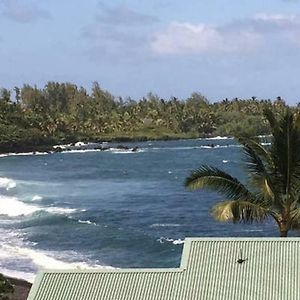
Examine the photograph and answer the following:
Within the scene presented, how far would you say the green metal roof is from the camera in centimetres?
1543

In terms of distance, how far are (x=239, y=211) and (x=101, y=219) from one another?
1581 inches

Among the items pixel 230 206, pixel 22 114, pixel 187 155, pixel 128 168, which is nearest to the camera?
pixel 230 206

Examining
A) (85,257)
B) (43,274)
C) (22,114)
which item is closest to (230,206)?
(43,274)

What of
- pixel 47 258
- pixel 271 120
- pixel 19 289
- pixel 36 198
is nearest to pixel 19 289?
pixel 19 289

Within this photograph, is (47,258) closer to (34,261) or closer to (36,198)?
(34,261)

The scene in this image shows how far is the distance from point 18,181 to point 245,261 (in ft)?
263

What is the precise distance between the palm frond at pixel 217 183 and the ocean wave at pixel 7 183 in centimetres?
6491

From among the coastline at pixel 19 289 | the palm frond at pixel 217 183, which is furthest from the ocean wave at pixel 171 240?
the palm frond at pixel 217 183

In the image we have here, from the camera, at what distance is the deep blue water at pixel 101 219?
43.5 metres

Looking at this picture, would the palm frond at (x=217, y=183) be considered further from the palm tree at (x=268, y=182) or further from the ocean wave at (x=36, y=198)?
the ocean wave at (x=36, y=198)

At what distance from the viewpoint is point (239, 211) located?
19.2m

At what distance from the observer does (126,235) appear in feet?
167

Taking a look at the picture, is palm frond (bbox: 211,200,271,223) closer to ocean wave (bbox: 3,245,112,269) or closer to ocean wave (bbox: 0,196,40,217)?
ocean wave (bbox: 3,245,112,269)

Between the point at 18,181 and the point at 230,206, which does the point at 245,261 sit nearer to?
the point at 230,206
